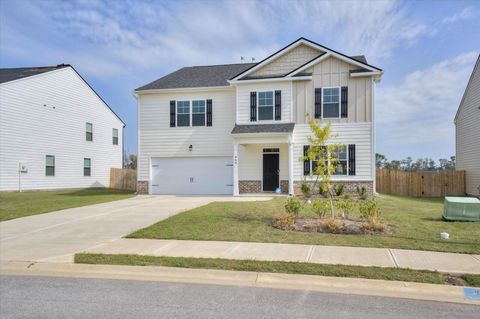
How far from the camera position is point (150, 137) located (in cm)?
2080

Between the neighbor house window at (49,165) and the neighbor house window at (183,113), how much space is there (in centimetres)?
999

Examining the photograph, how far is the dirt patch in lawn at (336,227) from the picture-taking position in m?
8.54

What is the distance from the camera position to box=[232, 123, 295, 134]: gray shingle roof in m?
17.6

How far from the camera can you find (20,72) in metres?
24.2

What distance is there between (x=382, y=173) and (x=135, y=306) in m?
21.0

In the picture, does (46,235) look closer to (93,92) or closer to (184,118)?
(184,118)

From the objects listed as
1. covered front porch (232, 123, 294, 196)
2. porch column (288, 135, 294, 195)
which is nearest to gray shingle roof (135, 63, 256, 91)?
covered front porch (232, 123, 294, 196)

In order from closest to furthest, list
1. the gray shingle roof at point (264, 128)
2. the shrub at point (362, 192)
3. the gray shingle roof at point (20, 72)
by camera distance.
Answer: the shrub at point (362, 192) < the gray shingle roof at point (264, 128) < the gray shingle roof at point (20, 72)

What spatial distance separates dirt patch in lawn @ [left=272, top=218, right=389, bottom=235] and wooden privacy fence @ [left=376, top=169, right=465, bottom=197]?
1454 centimetres

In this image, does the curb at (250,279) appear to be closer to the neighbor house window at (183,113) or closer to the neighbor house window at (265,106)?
the neighbor house window at (265,106)

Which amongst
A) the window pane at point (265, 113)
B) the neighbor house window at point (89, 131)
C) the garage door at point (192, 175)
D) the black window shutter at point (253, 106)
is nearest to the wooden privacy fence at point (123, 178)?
the neighbor house window at point (89, 131)

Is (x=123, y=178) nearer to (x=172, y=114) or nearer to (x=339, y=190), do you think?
(x=172, y=114)

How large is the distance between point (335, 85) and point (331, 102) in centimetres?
89

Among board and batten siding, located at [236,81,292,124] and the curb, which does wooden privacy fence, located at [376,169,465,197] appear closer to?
board and batten siding, located at [236,81,292,124]
